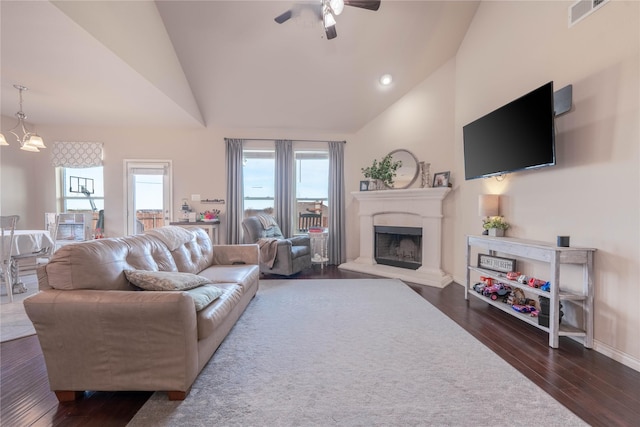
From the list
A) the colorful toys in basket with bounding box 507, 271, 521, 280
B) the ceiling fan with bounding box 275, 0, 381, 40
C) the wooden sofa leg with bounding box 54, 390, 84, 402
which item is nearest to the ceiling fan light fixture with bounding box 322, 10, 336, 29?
the ceiling fan with bounding box 275, 0, 381, 40

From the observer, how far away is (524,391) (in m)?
1.61

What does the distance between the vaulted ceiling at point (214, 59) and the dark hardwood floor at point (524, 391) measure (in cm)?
276

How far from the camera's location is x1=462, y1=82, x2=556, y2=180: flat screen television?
2.32 metres

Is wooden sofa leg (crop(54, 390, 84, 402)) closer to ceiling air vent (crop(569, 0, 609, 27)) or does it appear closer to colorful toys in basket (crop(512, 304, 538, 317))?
colorful toys in basket (crop(512, 304, 538, 317))

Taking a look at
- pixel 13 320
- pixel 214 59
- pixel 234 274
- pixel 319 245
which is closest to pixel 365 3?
pixel 214 59

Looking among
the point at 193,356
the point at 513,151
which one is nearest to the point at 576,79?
the point at 513,151

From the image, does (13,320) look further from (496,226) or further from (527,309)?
(496,226)

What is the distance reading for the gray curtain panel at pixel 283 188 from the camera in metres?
5.30

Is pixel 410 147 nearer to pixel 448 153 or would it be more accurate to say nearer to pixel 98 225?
pixel 448 153

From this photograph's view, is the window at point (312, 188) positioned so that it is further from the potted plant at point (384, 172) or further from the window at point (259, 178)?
the potted plant at point (384, 172)

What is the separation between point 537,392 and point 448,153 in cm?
333

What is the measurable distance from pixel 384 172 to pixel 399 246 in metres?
1.37

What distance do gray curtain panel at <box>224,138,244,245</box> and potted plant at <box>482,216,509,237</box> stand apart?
407cm

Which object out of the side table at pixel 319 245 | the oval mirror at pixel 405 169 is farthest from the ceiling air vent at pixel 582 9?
the side table at pixel 319 245
